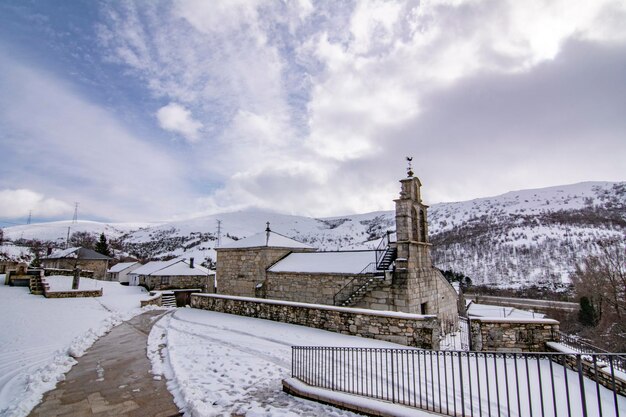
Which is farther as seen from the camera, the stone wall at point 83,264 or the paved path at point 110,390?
the stone wall at point 83,264

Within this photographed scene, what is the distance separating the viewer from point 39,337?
36.8ft

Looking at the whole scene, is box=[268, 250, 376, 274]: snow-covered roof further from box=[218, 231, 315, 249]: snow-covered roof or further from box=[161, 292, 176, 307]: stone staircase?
box=[161, 292, 176, 307]: stone staircase

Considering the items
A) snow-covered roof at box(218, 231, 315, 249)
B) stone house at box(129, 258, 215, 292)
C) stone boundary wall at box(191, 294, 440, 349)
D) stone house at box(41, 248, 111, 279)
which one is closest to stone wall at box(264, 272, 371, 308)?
snow-covered roof at box(218, 231, 315, 249)

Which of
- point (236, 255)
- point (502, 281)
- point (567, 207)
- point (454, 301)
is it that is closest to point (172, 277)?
point (236, 255)

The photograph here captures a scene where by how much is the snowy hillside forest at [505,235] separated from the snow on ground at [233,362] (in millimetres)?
15055

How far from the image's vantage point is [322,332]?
11.1 metres

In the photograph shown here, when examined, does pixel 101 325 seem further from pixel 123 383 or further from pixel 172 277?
pixel 172 277

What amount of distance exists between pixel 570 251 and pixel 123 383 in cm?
9046

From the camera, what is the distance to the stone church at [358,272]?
46.2 ft

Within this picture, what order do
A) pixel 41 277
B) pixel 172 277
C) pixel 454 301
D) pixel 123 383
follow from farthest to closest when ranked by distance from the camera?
pixel 172 277 → pixel 41 277 → pixel 454 301 → pixel 123 383

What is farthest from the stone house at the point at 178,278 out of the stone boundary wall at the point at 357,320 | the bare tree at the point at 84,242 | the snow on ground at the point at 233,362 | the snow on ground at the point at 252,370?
the bare tree at the point at 84,242

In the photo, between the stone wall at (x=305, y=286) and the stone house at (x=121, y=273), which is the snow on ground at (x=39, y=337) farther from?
the stone house at (x=121, y=273)

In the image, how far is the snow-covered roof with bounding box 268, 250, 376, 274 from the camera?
16.2 m

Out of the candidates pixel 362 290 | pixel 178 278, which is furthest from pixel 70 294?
pixel 362 290
